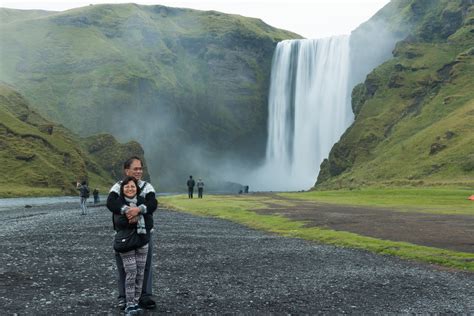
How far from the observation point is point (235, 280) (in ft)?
48.3

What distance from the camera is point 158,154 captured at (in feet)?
615

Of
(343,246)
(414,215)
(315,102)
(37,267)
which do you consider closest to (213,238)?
(343,246)

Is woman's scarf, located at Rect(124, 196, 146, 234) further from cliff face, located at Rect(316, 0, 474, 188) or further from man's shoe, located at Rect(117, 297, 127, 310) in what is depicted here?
cliff face, located at Rect(316, 0, 474, 188)

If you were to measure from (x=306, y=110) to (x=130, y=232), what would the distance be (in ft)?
462

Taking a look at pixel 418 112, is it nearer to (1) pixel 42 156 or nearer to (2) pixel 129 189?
(1) pixel 42 156

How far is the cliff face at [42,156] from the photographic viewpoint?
373ft

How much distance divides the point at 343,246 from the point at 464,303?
1060 centimetres

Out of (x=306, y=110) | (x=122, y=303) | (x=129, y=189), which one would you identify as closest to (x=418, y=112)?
(x=306, y=110)

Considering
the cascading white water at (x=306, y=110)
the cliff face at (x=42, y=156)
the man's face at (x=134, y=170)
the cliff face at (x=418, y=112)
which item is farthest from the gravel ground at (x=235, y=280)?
the cascading white water at (x=306, y=110)

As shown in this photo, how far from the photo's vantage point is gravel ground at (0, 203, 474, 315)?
11.6m

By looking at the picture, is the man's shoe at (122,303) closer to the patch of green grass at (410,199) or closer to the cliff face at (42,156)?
the patch of green grass at (410,199)

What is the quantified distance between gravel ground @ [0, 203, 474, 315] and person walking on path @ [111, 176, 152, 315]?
0.73 m

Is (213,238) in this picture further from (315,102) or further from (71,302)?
(315,102)

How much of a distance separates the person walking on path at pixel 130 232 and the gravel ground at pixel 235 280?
727 mm
